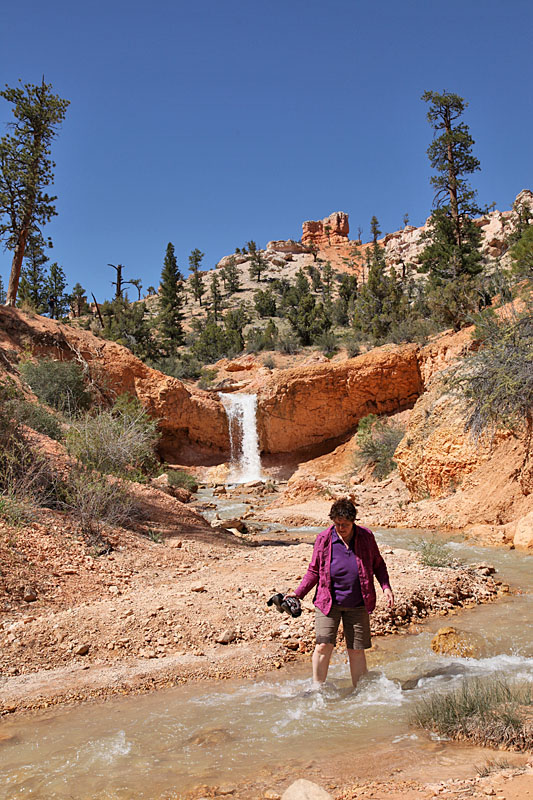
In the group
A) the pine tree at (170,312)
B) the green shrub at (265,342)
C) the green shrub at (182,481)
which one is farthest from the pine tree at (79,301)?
the green shrub at (182,481)

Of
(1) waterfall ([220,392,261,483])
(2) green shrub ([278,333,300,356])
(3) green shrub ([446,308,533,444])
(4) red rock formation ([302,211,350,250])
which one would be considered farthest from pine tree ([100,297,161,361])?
(4) red rock formation ([302,211,350,250])

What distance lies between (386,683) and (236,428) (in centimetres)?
2330

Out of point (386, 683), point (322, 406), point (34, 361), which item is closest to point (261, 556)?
point (386, 683)

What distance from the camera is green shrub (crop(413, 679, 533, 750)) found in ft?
9.33

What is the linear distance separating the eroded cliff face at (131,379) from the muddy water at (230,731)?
18.0 metres

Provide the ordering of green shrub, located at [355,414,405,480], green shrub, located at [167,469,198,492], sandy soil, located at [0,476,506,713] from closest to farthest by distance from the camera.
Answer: sandy soil, located at [0,476,506,713]
green shrub, located at [355,414,405,480]
green shrub, located at [167,469,198,492]

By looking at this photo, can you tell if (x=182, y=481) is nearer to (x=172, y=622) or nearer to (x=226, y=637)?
(x=172, y=622)

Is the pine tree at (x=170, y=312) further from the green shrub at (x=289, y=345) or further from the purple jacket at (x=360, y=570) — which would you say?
the purple jacket at (x=360, y=570)

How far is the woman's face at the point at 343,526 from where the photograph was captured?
13.4 ft

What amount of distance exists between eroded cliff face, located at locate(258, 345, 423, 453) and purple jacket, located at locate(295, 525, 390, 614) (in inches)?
798

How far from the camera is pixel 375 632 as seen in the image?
5328 mm

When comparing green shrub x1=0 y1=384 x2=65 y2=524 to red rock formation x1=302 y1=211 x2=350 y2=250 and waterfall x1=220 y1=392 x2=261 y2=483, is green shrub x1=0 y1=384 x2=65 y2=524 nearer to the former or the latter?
waterfall x1=220 y1=392 x2=261 y2=483

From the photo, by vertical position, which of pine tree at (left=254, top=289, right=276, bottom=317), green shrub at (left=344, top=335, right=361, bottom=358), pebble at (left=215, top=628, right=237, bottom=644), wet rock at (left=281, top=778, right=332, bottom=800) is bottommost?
pebble at (left=215, top=628, right=237, bottom=644)

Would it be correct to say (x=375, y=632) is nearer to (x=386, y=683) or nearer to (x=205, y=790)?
(x=386, y=683)
